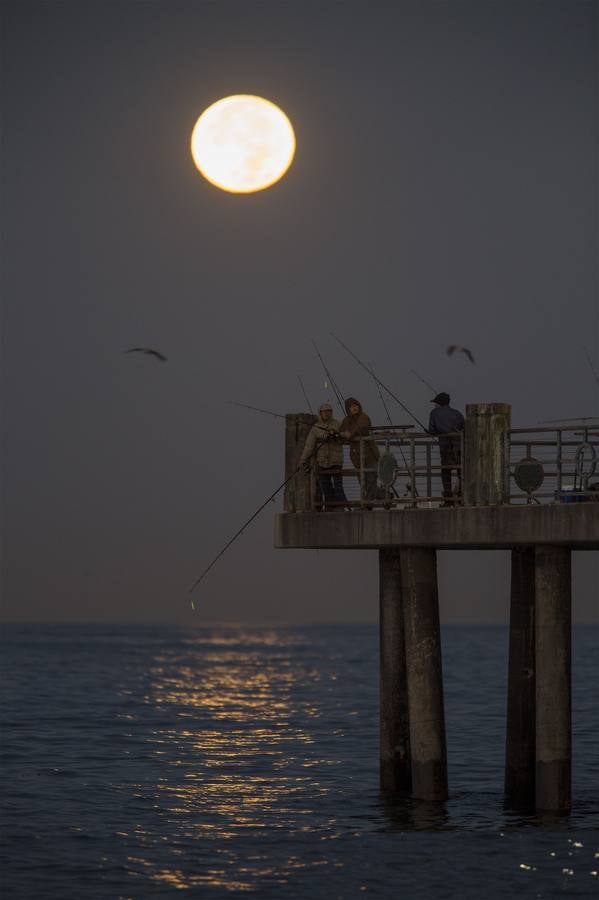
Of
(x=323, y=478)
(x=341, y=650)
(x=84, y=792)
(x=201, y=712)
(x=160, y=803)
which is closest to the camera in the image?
(x=323, y=478)

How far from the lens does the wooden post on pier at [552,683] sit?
25.4 m

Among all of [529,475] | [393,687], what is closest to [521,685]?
[393,687]

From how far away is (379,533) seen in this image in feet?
87.4

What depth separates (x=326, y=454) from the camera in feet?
92.1

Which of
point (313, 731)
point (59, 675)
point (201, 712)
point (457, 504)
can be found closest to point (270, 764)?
point (313, 731)

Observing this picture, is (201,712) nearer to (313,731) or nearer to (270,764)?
(313,731)

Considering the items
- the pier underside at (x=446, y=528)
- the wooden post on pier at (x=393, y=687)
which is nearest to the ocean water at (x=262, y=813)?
the wooden post on pier at (x=393, y=687)

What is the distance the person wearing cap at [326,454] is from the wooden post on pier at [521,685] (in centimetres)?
303

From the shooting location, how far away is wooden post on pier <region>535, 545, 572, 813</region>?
1001 inches

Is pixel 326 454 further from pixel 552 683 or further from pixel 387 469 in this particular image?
pixel 552 683

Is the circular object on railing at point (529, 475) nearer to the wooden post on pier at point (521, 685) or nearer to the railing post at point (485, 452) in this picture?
the railing post at point (485, 452)

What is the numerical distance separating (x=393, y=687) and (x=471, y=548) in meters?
2.56

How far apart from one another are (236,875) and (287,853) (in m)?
1.76

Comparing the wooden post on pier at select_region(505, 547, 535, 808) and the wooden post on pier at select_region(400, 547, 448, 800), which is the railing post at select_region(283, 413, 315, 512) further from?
the wooden post on pier at select_region(505, 547, 535, 808)
